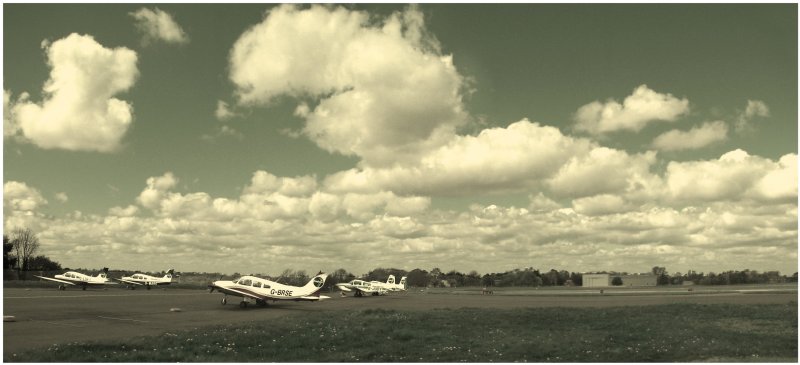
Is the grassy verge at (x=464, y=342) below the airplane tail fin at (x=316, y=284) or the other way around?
below

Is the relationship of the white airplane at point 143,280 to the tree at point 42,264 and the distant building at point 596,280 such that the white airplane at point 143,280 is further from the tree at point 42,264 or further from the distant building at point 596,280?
the distant building at point 596,280

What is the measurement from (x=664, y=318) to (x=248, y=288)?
95.9 feet

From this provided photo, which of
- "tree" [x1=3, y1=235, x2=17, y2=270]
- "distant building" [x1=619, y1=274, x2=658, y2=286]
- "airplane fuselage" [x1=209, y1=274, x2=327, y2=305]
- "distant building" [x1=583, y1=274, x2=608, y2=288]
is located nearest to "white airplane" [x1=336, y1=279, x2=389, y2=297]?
"airplane fuselage" [x1=209, y1=274, x2=327, y2=305]

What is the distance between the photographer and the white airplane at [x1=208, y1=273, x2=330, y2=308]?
42.8 metres

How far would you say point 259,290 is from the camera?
4359 centimetres

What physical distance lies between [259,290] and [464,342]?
88.9 feet

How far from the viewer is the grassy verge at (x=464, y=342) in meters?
17.0

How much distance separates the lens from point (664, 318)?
92.0ft

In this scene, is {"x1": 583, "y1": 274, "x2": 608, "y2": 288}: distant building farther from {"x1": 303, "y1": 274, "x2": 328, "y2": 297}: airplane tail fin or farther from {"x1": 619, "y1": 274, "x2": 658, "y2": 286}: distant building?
{"x1": 303, "y1": 274, "x2": 328, "y2": 297}: airplane tail fin

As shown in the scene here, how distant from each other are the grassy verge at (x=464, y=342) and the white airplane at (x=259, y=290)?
695 inches

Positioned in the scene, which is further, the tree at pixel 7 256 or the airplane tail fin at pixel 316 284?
the tree at pixel 7 256

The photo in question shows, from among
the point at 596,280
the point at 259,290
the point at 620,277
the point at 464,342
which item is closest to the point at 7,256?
the point at 259,290

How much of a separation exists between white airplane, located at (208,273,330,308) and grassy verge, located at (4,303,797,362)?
1766 cm

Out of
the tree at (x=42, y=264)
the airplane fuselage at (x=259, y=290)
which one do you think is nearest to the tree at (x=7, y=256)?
the tree at (x=42, y=264)
